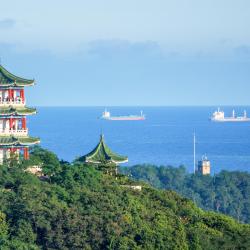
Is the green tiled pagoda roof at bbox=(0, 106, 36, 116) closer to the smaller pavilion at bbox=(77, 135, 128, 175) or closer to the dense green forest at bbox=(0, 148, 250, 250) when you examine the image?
the dense green forest at bbox=(0, 148, 250, 250)

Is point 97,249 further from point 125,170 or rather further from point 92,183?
point 125,170

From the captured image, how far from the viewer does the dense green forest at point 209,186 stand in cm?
9344

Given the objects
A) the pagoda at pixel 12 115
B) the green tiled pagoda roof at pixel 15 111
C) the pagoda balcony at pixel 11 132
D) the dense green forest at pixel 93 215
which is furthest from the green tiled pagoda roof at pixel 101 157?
the green tiled pagoda roof at pixel 15 111

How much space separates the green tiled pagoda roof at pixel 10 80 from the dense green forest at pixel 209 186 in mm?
33045

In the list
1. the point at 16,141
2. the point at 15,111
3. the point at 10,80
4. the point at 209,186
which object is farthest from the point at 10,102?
the point at 209,186

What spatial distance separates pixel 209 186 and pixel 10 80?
Result: 42.2 meters

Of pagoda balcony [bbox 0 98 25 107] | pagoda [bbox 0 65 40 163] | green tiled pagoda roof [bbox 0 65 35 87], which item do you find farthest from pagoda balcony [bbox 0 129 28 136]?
green tiled pagoda roof [bbox 0 65 35 87]

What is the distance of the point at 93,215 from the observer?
48938 millimetres

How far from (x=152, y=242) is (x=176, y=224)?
9.37 ft

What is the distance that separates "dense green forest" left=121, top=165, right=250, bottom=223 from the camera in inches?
3679

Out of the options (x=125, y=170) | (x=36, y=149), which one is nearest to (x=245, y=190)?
(x=125, y=170)

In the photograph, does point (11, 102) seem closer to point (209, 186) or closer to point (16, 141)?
point (16, 141)

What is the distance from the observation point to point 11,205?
49.5 meters

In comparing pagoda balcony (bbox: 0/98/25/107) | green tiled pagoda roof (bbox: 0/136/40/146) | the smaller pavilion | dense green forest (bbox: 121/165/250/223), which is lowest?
dense green forest (bbox: 121/165/250/223)
